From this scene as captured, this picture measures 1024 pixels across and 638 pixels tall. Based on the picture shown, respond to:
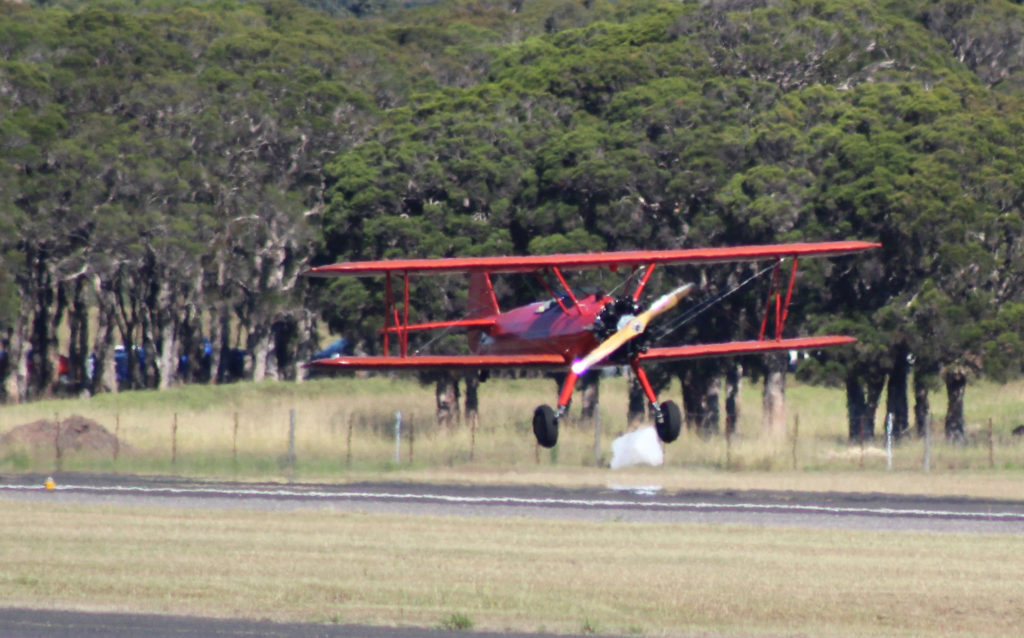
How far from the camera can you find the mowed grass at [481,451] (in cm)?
3831

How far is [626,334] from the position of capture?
79.1ft

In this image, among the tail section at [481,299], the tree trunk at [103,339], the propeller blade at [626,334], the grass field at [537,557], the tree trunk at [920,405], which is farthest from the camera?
the tree trunk at [103,339]

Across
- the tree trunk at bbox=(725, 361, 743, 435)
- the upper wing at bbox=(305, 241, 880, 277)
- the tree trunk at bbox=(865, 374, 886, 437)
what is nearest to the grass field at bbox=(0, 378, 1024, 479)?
the tree trunk at bbox=(725, 361, 743, 435)

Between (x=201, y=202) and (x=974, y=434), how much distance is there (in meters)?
31.1

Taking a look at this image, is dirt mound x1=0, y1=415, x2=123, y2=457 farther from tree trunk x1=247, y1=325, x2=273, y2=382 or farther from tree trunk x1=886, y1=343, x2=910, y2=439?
tree trunk x1=886, y1=343, x2=910, y2=439

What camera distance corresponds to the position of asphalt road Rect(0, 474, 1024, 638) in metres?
28.2

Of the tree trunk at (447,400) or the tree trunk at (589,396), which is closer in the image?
the tree trunk at (589,396)

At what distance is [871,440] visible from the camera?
43719 millimetres

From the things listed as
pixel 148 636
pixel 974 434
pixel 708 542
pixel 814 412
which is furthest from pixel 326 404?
pixel 148 636

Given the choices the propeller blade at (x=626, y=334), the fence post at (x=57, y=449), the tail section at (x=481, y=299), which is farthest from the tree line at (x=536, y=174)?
the propeller blade at (x=626, y=334)

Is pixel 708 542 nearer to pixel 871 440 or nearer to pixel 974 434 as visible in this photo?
pixel 871 440

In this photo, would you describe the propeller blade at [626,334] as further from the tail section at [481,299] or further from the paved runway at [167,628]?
the paved runway at [167,628]

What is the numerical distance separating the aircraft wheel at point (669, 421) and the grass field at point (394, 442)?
16.2 m

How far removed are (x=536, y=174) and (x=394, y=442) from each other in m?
9.51
